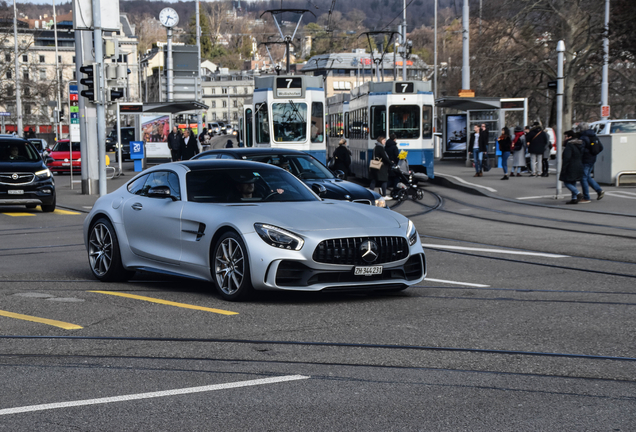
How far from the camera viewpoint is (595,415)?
15.6 ft

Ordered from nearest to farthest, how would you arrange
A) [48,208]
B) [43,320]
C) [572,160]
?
[43,320]
[572,160]
[48,208]

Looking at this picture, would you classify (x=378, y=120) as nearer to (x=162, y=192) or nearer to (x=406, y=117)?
(x=406, y=117)

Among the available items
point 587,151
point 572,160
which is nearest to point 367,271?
point 572,160

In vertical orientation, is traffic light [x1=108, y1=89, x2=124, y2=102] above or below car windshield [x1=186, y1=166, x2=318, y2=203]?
above

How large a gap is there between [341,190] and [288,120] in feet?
47.4

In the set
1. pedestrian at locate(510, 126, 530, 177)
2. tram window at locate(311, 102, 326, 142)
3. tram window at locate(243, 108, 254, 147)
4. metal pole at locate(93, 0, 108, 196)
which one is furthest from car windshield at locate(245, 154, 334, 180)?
pedestrian at locate(510, 126, 530, 177)

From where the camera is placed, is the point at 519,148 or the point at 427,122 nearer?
the point at 519,148

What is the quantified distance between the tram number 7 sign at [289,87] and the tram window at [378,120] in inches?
106

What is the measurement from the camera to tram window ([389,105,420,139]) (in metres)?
29.8

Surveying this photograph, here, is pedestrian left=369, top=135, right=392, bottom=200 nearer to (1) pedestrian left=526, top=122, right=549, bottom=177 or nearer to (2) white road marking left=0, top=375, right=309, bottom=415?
(1) pedestrian left=526, top=122, right=549, bottom=177

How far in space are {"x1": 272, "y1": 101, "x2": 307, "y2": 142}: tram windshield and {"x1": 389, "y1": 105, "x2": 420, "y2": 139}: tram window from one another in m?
2.97

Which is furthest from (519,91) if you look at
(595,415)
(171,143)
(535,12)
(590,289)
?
(595,415)

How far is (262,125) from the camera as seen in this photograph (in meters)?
29.0

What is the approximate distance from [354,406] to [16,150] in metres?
18.7
